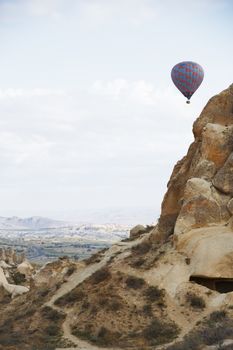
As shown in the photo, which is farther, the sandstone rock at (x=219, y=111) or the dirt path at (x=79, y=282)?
the sandstone rock at (x=219, y=111)

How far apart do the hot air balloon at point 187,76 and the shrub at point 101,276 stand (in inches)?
908

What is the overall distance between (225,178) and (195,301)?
1016cm

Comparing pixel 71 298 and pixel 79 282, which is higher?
pixel 79 282

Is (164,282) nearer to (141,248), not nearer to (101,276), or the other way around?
(101,276)

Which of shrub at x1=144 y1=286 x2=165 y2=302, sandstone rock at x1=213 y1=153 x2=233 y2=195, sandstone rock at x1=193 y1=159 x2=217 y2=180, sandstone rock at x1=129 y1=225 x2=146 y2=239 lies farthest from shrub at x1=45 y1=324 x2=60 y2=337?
sandstone rock at x1=129 y1=225 x2=146 y2=239

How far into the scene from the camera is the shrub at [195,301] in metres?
30.2

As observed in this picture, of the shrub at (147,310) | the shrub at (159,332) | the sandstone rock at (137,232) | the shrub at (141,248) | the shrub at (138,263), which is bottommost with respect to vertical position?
the shrub at (159,332)

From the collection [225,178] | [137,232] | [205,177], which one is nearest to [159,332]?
[225,178]

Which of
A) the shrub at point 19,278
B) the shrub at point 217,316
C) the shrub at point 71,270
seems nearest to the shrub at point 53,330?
the shrub at point 71,270

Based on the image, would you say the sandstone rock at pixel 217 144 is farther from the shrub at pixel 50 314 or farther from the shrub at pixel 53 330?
the shrub at pixel 53 330

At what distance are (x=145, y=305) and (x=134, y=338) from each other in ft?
10.2

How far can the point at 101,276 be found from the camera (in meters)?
35.2

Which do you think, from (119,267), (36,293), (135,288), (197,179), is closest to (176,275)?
(135,288)

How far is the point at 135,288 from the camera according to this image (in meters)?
32.6
